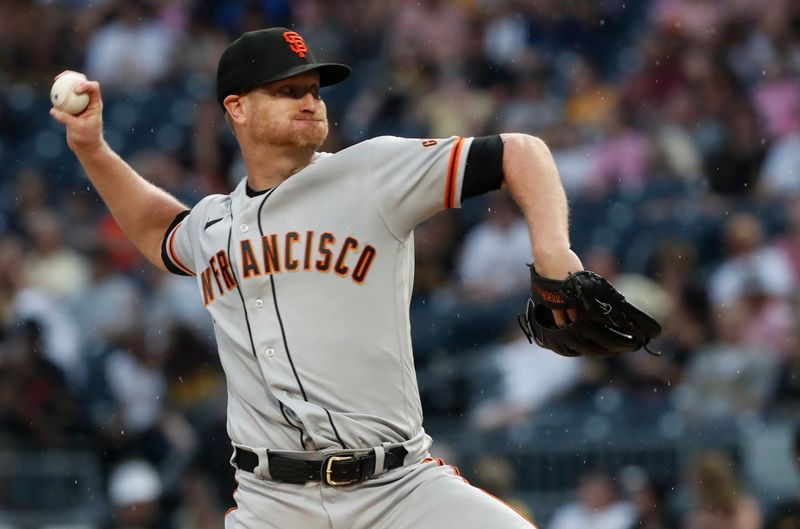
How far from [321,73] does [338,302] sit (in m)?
0.75

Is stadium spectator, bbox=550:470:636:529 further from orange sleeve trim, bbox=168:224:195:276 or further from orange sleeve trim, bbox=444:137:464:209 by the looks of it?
orange sleeve trim, bbox=444:137:464:209

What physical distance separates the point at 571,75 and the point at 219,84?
252 inches

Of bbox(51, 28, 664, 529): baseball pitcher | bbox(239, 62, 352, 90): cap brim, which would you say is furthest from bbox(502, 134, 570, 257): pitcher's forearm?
bbox(239, 62, 352, 90): cap brim

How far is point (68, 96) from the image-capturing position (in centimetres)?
428

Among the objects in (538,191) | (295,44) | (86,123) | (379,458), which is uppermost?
(295,44)

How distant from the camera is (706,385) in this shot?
299 inches

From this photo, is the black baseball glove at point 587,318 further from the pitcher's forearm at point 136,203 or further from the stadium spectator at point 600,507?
the stadium spectator at point 600,507

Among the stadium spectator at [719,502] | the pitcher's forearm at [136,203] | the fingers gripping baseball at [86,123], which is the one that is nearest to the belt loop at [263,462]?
the pitcher's forearm at [136,203]

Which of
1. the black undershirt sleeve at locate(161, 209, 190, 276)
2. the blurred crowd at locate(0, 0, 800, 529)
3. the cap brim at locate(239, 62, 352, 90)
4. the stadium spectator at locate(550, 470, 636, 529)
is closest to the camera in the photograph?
the cap brim at locate(239, 62, 352, 90)

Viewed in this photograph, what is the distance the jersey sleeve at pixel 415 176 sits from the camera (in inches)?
144

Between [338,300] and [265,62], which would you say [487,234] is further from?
[338,300]

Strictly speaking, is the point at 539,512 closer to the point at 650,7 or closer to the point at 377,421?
the point at 377,421

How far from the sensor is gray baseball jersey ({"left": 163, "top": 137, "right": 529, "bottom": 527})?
12.3ft

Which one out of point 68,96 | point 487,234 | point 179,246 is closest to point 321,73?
point 179,246
